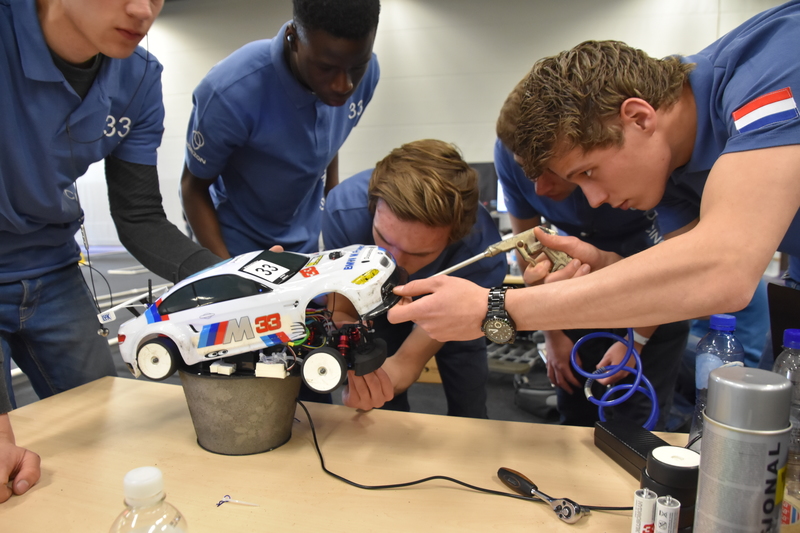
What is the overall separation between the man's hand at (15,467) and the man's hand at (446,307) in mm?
644

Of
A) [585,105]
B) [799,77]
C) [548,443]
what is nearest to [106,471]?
[548,443]

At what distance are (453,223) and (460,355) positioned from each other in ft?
1.59

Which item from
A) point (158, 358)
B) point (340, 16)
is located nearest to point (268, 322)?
point (158, 358)

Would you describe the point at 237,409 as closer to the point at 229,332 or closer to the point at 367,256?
the point at 229,332

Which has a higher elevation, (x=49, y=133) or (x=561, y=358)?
(x=49, y=133)

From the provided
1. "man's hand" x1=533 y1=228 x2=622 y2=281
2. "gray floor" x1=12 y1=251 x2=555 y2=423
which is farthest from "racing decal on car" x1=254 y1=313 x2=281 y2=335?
"gray floor" x1=12 y1=251 x2=555 y2=423

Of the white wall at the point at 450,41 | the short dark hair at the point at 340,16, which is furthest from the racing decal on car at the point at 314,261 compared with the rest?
the white wall at the point at 450,41

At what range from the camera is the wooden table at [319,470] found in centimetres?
76

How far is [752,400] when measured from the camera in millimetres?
493

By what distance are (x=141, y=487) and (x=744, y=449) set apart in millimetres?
615

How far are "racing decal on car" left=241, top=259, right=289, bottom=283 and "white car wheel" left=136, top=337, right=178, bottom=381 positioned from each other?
0.19 metres

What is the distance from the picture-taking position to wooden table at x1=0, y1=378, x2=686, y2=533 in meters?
0.76

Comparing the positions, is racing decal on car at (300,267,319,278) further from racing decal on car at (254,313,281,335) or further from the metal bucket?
the metal bucket

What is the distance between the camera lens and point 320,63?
1227 mm
